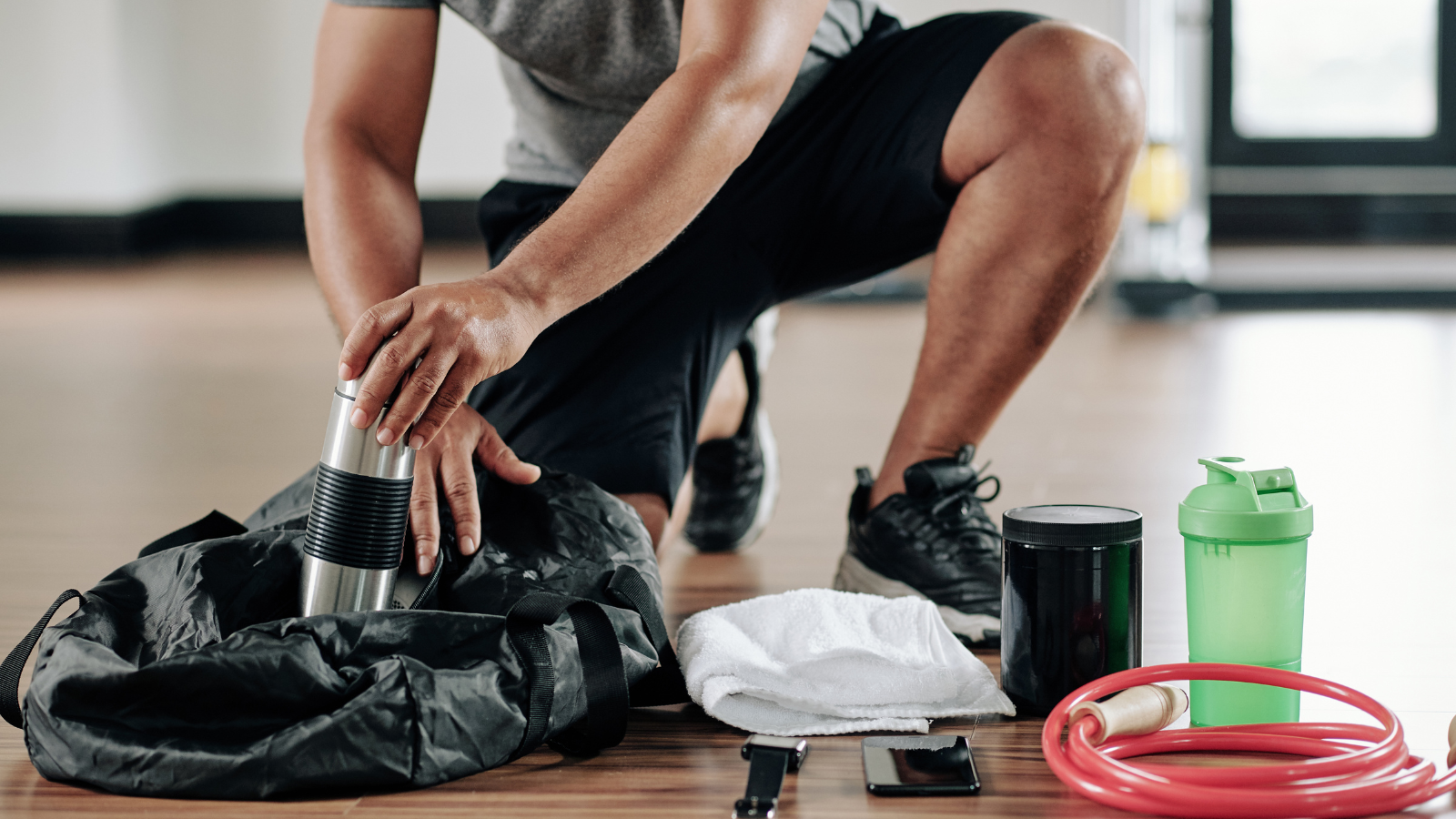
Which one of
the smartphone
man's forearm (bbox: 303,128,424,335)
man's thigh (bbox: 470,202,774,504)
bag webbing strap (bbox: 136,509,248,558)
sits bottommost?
the smartphone

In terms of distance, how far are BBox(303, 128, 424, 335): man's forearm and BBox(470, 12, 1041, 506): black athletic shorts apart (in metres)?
0.13

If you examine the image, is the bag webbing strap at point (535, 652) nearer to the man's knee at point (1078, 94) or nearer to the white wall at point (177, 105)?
the man's knee at point (1078, 94)

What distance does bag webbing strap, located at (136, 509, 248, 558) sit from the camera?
987 millimetres

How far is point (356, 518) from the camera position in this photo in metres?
0.87

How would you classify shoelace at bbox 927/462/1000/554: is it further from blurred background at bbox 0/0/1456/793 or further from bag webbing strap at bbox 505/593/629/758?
bag webbing strap at bbox 505/593/629/758

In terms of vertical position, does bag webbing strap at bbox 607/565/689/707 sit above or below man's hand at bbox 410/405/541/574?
below

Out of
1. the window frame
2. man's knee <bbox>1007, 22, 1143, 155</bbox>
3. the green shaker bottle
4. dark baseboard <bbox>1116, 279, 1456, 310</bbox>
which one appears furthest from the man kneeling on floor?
the window frame

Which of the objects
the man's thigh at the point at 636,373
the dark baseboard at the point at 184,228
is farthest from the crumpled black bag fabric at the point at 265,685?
the dark baseboard at the point at 184,228

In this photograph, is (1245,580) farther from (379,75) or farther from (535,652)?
(379,75)

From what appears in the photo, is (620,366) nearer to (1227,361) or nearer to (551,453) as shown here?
(551,453)

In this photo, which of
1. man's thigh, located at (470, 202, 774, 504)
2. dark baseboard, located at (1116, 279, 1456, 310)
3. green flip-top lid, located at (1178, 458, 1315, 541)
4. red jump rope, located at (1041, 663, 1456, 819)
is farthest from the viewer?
dark baseboard, located at (1116, 279, 1456, 310)

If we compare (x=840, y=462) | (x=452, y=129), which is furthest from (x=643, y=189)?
(x=452, y=129)

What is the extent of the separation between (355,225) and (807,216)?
1.39 feet

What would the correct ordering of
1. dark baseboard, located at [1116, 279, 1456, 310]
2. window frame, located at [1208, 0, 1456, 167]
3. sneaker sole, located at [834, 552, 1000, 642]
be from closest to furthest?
sneaker sole, located at [834, 552, 1000, 642], dark baseboard, located at [1116, 279, 1456, 310], window frame, located at [1208, 0, 1456, 167]
